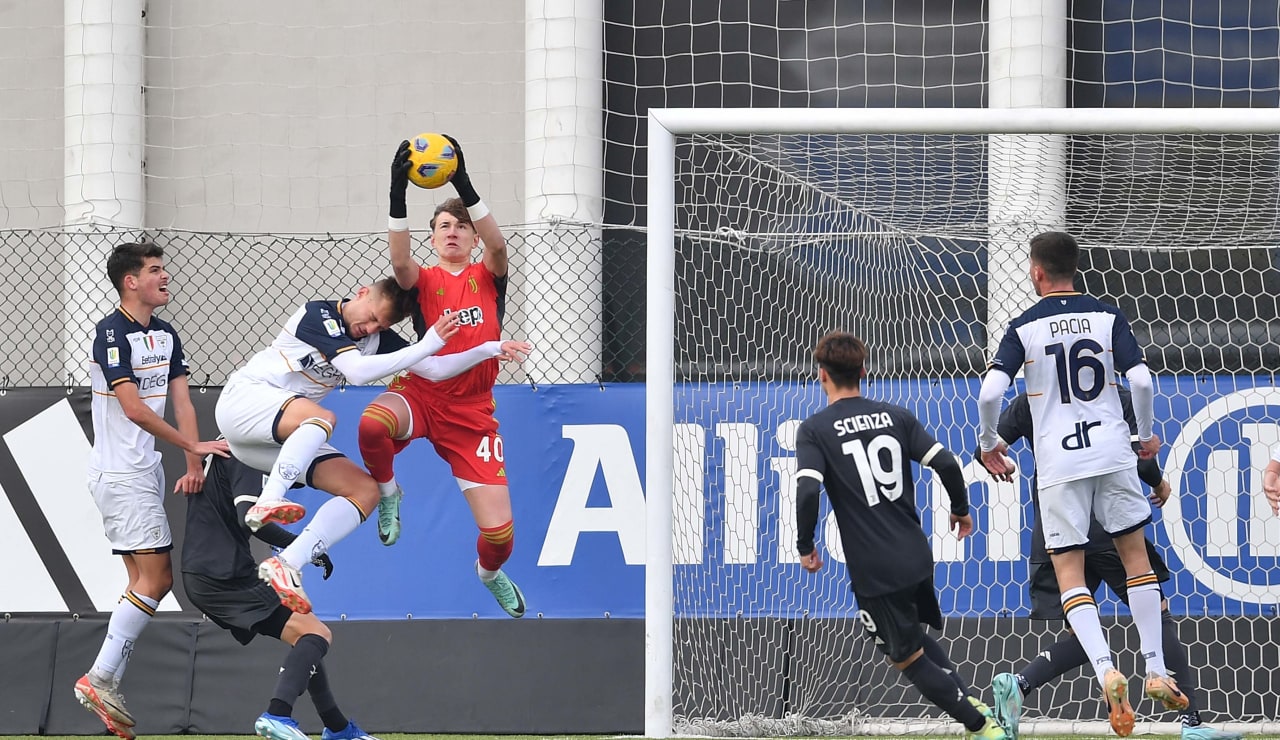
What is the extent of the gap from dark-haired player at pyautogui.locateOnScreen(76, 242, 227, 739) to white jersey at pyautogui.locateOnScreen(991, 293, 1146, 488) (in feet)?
11.8

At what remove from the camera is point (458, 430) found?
702 centimetres

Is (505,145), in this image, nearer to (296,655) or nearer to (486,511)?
(486,511)

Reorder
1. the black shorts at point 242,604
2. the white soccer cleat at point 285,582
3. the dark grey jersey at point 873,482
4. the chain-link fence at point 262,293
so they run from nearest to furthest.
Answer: the dark grey jersey at point 873,482
the white soccer cleat at point 285,582
the black shorts at point 242,604
the chain-link fence at point 262,293

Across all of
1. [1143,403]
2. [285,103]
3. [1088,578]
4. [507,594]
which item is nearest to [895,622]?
[1088,578]

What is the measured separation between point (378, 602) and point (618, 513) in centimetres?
134

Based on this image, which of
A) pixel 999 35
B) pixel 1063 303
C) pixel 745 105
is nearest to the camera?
A: pixel 1063 303

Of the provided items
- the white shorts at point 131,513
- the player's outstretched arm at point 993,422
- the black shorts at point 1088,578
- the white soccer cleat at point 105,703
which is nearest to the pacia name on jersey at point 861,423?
the player's outstretched arm at point 993,422

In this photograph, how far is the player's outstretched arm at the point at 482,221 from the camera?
21.6 feet

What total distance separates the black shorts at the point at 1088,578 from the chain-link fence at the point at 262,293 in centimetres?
307

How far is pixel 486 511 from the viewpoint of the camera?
6.98 metres

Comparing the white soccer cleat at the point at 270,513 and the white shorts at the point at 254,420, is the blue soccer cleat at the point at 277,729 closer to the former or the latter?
the white soccer cleat at the point at 270,513

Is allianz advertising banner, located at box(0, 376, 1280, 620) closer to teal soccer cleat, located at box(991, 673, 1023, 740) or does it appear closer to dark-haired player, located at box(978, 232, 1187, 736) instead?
dark-haired player, located at box(978, 232, 1187, 736)

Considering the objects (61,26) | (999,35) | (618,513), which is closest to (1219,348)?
(999,35)

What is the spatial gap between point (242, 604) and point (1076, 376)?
3.60m
